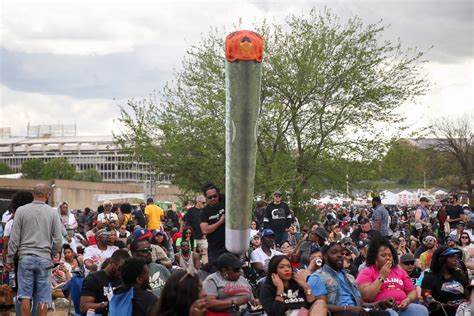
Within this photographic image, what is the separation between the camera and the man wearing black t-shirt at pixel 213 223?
10.7 meters

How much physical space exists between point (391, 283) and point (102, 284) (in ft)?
10.1

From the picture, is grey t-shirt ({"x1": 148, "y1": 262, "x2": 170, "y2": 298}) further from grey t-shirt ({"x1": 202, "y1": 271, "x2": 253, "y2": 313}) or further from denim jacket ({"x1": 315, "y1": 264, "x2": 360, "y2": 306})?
denim jacket ({"x1": 315, "y1": 264, "x2": 360, "y2": 306})

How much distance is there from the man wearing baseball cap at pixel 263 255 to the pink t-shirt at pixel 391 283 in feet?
8.12

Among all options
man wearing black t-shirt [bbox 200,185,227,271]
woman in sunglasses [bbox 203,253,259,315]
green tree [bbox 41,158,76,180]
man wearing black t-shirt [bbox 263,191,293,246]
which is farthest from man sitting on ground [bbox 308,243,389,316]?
green tree [bbox 41,158,76,180]

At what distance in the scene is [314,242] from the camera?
42.3 feet

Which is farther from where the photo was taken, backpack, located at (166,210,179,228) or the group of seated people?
backpack, located at (166,210,179,228)

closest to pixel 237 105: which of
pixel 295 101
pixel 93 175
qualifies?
pixel 295 101

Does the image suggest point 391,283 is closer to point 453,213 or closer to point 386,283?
point 386,283

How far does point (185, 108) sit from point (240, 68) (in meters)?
24.6

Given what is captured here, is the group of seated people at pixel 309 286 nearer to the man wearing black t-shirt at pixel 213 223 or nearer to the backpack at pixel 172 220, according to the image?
the man wearing black t-shirt at pixel 213 223

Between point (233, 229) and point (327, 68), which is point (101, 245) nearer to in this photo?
point (233, 229)

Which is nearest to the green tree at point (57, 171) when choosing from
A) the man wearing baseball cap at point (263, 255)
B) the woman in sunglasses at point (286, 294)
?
the man wearing baseball cap at point (263, 255)

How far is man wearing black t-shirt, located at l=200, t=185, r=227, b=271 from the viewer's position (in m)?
10.7

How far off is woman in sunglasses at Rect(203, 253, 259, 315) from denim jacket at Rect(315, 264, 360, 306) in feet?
2.57
